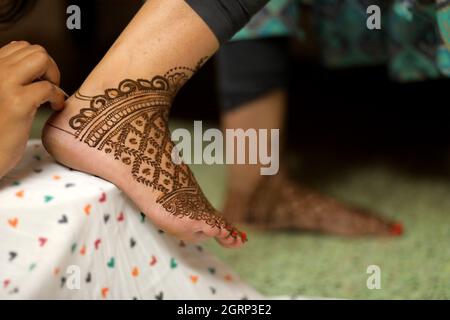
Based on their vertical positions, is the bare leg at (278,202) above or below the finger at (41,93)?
below

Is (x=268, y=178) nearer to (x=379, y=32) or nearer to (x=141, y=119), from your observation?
(x=379, y=32)

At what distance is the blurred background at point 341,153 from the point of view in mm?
948

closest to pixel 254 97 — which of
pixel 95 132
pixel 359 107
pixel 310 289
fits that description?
pixel 310 289

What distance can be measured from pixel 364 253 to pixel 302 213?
145 millimetres

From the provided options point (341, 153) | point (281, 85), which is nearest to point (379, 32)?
point (281, 85)

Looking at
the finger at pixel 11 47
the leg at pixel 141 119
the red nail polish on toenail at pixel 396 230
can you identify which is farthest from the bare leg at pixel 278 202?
the finger at pixel 11 47

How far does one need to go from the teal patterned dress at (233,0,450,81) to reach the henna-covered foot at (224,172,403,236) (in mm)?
273

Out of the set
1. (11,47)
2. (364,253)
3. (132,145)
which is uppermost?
(11,47)

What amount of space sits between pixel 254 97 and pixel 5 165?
582 mm

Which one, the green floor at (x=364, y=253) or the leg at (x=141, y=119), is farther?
the green floor at (x=364, y=253)

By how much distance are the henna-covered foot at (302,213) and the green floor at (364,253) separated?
21 millimetres

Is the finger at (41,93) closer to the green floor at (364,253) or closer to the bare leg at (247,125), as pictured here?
the green floor at (364,253)

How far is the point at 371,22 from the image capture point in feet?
3.51

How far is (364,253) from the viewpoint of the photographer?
1062mm
